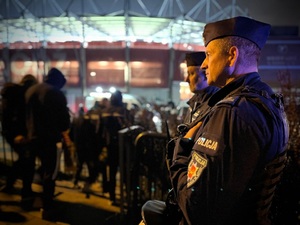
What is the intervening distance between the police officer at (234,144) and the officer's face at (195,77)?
4.54ft

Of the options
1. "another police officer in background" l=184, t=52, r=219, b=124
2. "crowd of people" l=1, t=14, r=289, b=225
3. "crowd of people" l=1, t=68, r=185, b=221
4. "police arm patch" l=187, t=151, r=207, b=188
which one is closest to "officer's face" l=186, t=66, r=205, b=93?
"another police officer in background" l=184, t=52, r=219, b=124

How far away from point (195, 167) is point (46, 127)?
3.07m

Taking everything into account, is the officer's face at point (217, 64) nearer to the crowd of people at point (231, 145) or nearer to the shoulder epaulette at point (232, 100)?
the crowd of people at point (231, 145)

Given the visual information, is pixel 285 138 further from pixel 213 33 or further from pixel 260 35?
pixel 213 33

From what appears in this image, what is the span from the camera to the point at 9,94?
174 inches

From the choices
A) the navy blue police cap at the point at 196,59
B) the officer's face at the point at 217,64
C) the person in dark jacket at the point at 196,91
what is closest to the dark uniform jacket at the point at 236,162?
the officer's face at the point at 217,64

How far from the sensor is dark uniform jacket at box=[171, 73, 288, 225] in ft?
3.95

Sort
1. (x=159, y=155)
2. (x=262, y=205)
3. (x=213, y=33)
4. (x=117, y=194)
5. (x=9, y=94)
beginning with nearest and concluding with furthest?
(x=262, y=205)
(x=213, y=33)
(x=159, y=155)
(x=9, y=94)
(x=117, y=194)

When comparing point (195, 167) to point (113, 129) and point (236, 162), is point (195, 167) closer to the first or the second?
point (236, 162)

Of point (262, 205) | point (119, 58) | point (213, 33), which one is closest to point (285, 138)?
point (262, 205)

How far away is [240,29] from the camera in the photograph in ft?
4.56

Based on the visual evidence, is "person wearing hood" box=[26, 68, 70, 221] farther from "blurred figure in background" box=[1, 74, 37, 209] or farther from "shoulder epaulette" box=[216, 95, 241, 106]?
"shoulder epaulette" box=[216, 95, 241, 106]

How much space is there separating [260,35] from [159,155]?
2.43m

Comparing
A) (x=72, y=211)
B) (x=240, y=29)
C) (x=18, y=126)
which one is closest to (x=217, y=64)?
(x=240, y=29)
